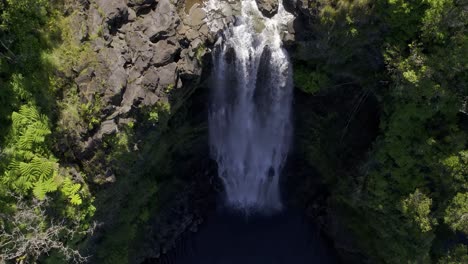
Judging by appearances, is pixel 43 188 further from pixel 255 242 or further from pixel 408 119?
pixel 408 119

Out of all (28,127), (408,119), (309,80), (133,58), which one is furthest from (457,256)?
(28,127)

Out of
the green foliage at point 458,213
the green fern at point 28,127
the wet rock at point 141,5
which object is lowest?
the green foliage at point 458,213

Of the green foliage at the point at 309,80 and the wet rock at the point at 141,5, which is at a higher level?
the wet rock at the point at 141,5

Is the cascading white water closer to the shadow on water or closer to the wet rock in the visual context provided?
the shadow on water

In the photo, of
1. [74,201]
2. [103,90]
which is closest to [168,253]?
[74,201]

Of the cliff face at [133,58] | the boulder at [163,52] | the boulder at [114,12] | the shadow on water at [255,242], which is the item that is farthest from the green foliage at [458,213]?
the boulder at [114,12]

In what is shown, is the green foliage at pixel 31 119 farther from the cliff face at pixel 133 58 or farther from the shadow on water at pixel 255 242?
the shadow on water at pixel 255 242
